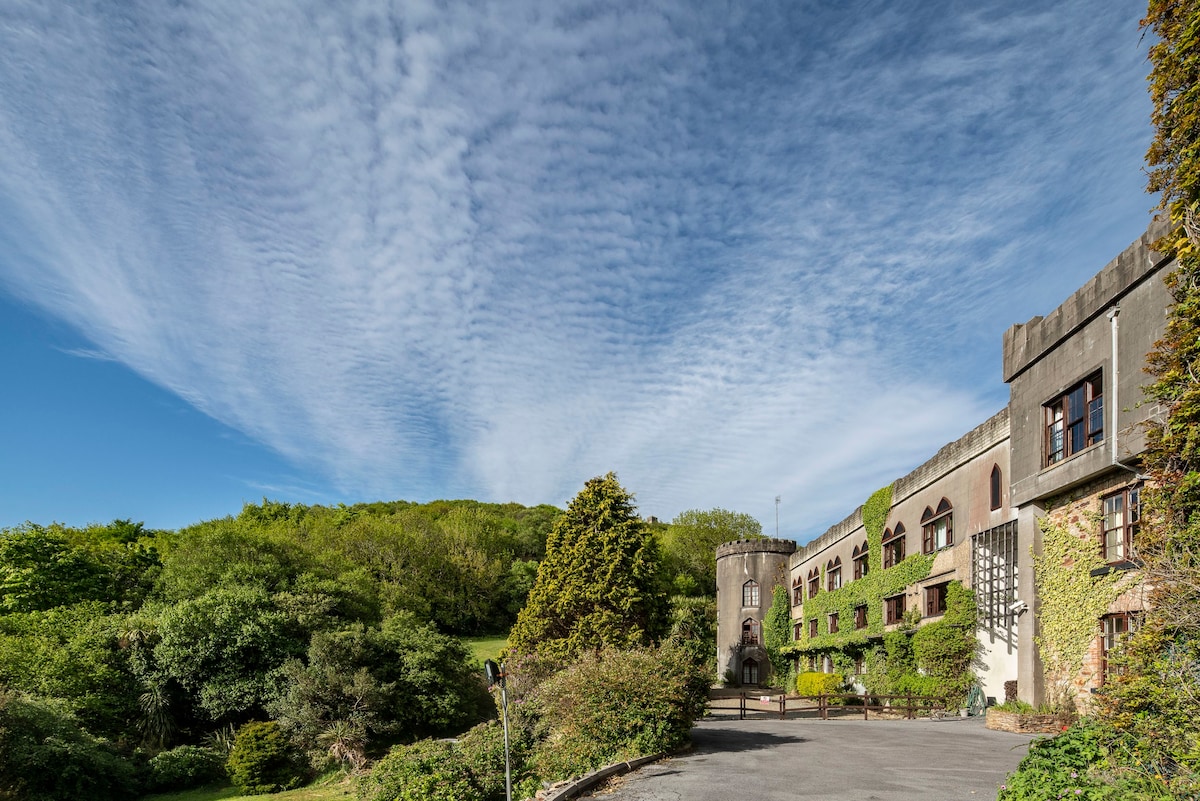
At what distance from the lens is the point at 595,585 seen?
82.2ft

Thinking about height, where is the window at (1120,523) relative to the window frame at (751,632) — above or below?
above

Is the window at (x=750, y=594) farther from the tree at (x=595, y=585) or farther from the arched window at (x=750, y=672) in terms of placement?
the tree at (x=595, y=585)

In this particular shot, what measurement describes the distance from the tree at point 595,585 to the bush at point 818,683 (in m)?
12.6

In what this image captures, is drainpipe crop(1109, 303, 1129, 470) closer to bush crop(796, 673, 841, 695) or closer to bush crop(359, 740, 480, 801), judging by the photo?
bush crop(359, 740, 480, 801)

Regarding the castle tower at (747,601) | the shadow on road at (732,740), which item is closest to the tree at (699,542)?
the castle tower at (747,601)

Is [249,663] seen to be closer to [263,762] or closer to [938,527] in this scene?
[263,762]

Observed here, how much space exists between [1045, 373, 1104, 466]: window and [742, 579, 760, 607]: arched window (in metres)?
32.8

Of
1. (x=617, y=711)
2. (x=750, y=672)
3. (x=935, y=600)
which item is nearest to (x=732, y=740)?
(x=617, y=711)

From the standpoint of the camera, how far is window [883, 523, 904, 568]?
30.8 meters

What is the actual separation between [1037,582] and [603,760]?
39.9 feet

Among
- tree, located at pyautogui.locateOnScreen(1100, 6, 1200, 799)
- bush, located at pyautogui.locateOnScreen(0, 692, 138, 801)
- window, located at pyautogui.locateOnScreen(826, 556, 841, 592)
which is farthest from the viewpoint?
window, located at pyautogui.locateOnScreen(826, 556, 841, 592)

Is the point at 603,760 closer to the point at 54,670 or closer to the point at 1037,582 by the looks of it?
the point at 1037,582

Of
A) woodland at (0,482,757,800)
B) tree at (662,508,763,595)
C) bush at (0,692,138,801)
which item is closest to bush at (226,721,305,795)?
woodland at (0,482,757,800)

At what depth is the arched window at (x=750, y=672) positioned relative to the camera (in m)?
46.9
